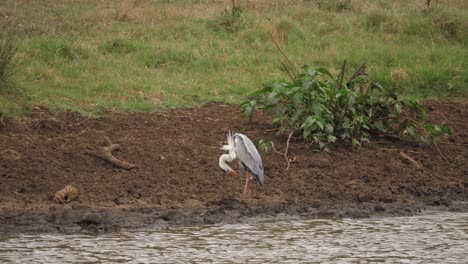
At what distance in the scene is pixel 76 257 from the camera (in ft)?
21.7

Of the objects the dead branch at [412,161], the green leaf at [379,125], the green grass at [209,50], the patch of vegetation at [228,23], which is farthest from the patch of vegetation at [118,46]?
Answer: the dead branch at [412,161]

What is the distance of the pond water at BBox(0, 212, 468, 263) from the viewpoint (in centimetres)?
671

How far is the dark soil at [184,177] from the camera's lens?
24.6 feet

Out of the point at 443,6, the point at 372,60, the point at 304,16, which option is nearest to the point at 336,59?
the point at 372,60

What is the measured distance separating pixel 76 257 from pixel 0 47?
3925 millimetres

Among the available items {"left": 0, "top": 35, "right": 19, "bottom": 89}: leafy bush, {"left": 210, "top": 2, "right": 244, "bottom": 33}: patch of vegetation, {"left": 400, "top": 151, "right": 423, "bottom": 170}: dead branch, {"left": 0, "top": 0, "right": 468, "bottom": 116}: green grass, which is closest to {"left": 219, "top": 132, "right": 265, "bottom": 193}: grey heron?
{"left": 400, "top": 151, "right": 423, "bottom": 170}: dead branch

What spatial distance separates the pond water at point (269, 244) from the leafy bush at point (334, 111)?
1487mm

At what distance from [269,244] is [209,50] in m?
5.50

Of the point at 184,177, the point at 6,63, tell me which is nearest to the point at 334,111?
the point at 184,177

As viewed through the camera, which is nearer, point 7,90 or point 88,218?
point 88,218

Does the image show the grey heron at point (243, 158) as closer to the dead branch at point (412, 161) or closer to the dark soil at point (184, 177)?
the dark soil at point (184, 177)

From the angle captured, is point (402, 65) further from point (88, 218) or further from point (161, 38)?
point (88, 218)

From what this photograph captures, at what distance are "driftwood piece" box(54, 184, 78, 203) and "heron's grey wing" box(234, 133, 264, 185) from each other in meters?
1.56

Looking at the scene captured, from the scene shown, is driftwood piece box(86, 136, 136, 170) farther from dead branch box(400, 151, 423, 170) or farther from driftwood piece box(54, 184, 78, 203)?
dead branch box(400, 151, 423, 170)
